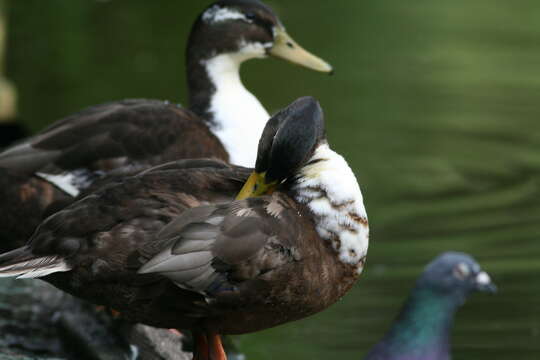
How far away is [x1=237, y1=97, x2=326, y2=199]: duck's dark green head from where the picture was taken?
13.0ft

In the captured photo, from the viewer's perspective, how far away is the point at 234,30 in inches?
241

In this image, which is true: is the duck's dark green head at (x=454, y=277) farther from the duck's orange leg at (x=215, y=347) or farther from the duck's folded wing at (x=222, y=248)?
the duck's folded wing at (x=222, y=248)

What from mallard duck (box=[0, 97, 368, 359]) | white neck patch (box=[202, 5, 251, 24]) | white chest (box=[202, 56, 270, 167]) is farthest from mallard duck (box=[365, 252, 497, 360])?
mallard duck (box=[0, 97, 368, 359])

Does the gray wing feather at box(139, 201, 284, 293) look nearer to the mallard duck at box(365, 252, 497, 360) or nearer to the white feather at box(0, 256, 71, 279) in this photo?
the white feather at box(0, 256, 71, 279)

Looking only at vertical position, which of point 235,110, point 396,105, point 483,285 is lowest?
point 396,105

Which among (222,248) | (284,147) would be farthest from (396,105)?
(222,248)

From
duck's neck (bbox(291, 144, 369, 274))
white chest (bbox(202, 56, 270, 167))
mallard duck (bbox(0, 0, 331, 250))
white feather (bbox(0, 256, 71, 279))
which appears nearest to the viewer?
white feather (bbox(0, 256, 71, 279))

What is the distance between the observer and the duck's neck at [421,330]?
576 cm

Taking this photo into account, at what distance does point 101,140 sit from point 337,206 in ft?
5.25

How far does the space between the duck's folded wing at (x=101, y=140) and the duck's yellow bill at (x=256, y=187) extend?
1.32 metres

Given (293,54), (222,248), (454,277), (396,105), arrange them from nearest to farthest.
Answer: (222,248) → (454,277) → (293,54) → (396,105)

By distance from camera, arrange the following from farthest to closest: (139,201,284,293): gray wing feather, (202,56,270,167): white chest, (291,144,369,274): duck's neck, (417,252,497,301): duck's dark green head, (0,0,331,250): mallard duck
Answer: (417,252,497,301): duck's dark green head → (202,56,270,167): white chest → (0,0,331,250): mallard duck → (291,144,369,274): duck's neck → (139,201,284,293): gray wing feather

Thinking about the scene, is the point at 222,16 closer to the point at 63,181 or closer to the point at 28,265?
the point at 63,181

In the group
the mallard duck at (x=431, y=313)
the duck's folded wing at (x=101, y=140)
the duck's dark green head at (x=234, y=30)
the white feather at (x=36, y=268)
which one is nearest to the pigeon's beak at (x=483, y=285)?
the mallard duck at (x=431, y=313)
